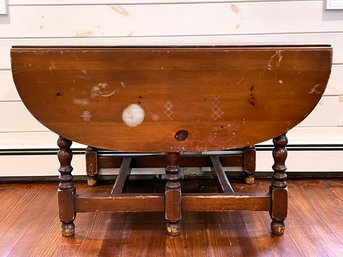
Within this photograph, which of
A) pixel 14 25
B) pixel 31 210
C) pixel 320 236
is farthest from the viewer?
pixel 14 25

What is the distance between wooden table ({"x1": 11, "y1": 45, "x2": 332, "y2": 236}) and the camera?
1.49m

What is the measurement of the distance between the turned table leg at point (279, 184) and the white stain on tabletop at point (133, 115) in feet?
1.64

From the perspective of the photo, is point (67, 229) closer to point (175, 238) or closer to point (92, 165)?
point (175, 238)

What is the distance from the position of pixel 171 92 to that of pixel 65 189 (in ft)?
1.78

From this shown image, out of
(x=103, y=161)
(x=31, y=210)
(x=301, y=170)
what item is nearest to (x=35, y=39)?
(x=103, y=161)

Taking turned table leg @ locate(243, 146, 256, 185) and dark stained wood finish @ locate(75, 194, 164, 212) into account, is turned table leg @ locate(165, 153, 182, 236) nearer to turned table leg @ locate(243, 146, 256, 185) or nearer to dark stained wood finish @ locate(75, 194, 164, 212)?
dark stained wood finish @ locate(75, 194, 164, 212)

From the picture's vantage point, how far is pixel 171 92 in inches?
59.8

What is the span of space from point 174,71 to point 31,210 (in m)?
0.94

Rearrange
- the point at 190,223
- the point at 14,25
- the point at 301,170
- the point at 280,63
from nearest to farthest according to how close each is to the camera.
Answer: the point at 280,63 < the point at 190,223 < the point at 14,25 < the point at 301,170

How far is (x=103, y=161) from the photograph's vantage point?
222 centimetres

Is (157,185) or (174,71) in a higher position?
(174,71)

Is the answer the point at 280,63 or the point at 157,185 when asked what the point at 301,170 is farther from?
the point at 280,63

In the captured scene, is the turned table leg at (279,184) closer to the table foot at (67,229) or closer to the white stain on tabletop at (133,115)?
the white stain on tabletop at (133,115)

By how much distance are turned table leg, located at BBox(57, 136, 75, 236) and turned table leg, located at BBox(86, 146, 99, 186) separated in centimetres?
53
